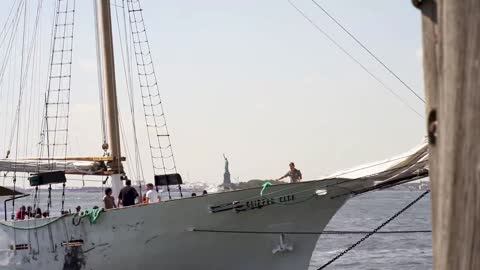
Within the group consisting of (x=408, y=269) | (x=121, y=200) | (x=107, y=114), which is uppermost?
(x=107, y=114)

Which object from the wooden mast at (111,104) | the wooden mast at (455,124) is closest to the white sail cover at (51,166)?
the wooden mast at (111,104)

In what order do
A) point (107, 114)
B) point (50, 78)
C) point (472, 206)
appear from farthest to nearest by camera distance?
point (50, 78) → point (107, 114) → point (472, 206)

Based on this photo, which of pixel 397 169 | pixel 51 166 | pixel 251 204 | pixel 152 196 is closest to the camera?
pixel 397 169

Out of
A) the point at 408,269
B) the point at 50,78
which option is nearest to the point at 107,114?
the point at 50,78

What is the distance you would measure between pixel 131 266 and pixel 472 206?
1892cm

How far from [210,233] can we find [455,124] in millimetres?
18615

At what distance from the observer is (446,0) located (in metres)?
2.49

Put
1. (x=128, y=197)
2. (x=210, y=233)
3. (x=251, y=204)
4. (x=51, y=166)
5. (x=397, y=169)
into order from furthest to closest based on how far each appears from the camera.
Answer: (x=51, y=166)
(x=128, y=197)
(x=251, y=204)
(x=210, y=233)
(x=397, y=169)

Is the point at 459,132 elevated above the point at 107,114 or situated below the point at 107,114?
below

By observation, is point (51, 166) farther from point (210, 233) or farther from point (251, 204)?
point (251, 204)

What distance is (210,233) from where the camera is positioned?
68.7ft

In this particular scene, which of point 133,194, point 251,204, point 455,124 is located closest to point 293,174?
point 251,204

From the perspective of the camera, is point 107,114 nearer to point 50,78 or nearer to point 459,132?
point 50,78

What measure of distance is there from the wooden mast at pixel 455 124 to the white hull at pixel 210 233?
1806 centimetres
